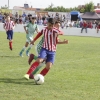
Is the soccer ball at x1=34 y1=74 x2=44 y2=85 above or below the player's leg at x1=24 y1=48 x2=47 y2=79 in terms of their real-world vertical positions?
below

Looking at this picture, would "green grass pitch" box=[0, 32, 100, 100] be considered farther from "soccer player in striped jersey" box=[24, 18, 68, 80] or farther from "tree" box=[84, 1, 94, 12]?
"tree" box=[84, 1, 94, 12]

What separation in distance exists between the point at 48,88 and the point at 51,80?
1.05 m

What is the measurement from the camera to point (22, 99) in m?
7.06

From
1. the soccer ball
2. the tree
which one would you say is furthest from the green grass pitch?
the tree

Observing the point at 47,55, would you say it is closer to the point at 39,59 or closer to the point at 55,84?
the point at 39,59

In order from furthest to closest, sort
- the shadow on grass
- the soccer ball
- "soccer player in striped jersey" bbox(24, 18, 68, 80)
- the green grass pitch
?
"soccer player in striped jersey" bbox(24, 18, 68, 80)
the shadow on grass
the soccer ball
the green grass pitch

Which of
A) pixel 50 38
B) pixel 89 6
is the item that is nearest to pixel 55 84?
pixel 50 38

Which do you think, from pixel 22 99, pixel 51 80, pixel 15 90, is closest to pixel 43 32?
pixel 51 80

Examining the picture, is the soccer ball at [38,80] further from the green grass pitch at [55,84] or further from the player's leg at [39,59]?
the player's leg at [39,59]

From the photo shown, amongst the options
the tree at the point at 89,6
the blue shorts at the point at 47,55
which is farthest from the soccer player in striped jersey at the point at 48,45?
the tree at the point at 89,6

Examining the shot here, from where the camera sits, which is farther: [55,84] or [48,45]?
[48,45]

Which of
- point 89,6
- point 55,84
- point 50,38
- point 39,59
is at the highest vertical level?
point 50,38

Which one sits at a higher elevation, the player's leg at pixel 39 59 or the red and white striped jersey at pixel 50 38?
the red and white striped jersey at pixel 50 38

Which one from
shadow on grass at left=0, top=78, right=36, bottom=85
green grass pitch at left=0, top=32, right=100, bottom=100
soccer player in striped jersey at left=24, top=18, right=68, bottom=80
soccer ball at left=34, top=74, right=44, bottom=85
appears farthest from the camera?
soccer player in striped jersey at left=24, top=18, right=68, bottom=80
